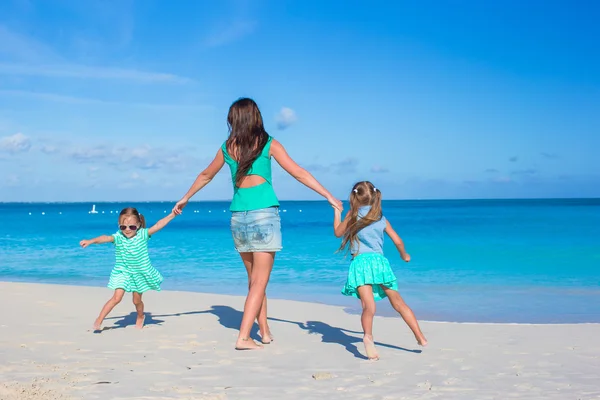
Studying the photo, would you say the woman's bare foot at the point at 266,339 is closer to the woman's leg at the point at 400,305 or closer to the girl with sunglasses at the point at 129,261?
the woman's leg at the point at 400,305

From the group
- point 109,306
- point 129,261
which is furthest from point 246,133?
point 109,306

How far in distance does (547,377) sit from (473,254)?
1701 cm

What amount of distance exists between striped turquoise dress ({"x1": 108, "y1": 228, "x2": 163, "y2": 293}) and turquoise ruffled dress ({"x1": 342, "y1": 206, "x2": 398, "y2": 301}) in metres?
2.16

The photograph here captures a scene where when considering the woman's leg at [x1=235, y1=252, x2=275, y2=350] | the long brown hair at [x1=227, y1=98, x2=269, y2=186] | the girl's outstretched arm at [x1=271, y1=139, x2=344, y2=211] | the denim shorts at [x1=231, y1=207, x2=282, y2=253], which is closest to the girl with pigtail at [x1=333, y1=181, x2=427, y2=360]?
the girl's outstretched arm at [x1=271, y1=139, x2=344, y2=211]

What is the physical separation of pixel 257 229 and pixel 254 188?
335mm

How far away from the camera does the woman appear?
16.8 ft

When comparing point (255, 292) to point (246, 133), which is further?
point (255, 292)

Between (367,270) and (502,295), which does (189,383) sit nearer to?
(367,270)

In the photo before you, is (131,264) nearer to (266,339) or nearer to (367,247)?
(266,339)

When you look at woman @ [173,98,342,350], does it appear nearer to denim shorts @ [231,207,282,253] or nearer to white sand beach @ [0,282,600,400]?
denim shorts @ [231,207,282,253]

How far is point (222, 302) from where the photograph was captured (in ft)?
28.8

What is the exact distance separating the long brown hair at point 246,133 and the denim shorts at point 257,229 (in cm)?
30

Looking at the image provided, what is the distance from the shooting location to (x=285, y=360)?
196 inches

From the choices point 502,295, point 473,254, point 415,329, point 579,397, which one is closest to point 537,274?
point 502,295
